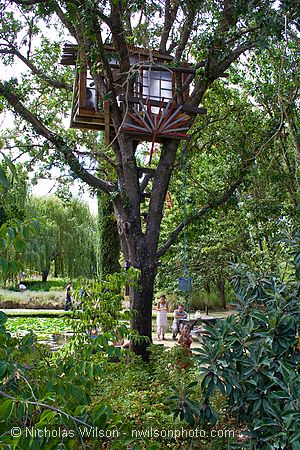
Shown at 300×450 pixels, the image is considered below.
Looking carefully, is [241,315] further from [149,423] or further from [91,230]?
[91,230]

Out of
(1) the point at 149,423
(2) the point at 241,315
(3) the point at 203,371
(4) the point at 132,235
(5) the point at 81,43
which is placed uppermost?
(5) the point at 81,43

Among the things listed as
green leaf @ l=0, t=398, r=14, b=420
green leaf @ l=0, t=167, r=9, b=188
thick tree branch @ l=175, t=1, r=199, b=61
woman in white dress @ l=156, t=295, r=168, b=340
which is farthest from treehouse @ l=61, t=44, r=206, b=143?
woman in white dress @ l=156, t=295, r=168, b=340

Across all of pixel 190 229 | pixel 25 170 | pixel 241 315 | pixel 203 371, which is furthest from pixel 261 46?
pixel 25 170

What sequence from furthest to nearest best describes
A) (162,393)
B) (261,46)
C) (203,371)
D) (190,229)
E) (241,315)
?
1. (190,229)
2. (261,46)
3. (162,393)
4. (241,315)
5. (203,371)

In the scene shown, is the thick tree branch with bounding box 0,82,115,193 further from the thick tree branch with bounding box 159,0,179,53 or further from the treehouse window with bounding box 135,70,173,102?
the thick tree branch with bounding box 159,0,179,53

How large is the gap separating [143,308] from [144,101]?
264 cm

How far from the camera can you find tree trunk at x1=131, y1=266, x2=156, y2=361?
609cm

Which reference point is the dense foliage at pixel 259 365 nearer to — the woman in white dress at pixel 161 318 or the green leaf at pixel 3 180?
the green leaf at pixel 3 180

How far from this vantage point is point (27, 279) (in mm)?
27703

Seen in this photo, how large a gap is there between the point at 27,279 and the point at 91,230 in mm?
7362

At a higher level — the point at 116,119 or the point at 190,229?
the point at 116,119

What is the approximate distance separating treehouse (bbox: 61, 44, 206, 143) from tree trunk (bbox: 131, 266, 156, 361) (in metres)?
1.78

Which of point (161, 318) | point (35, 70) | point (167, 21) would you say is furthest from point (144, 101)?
point (161, 318)

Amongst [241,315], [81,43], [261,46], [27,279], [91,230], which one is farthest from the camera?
[27,279]
